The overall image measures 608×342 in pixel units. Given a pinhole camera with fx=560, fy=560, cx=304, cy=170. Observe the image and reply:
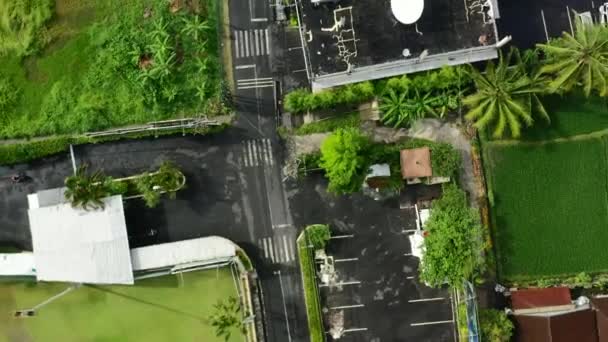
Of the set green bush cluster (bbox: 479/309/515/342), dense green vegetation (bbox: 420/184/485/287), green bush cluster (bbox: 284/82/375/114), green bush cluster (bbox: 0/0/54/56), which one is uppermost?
green bush cluster (bbox: 0/0/54/56)

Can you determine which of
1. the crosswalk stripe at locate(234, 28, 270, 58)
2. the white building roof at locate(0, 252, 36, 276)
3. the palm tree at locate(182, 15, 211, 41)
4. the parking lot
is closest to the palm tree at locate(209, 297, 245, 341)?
Answer: the parking lot

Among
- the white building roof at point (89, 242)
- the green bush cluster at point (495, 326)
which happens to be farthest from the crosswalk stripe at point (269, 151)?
the green bush cluster at point (495, 326)

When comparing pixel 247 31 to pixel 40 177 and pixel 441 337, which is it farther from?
pixel 441 337

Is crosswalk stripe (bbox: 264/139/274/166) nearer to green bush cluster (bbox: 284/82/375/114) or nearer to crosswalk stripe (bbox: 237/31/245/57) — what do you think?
green bush cluster (bbox: 284/82/375/114)

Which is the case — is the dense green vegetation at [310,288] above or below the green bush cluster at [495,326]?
above

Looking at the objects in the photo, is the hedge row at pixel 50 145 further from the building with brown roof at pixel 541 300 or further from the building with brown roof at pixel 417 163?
the building with brown roof at pixel 541 300

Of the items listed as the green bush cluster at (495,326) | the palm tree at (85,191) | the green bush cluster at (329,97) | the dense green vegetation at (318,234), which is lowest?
the green bush cluster at (495,326)
